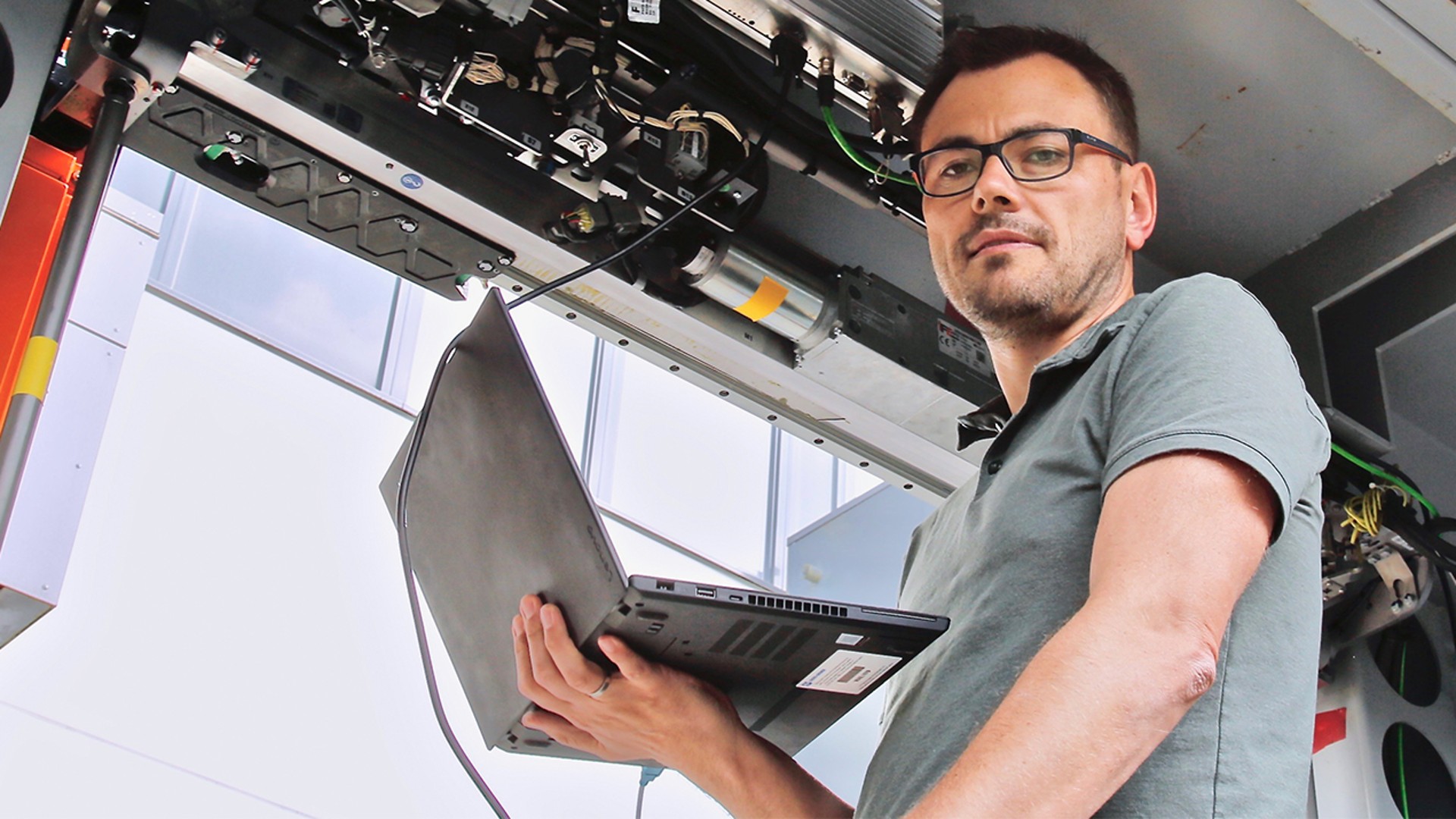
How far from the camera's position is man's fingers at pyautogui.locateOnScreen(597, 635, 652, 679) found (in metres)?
1.09

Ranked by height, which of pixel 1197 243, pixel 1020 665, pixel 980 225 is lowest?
pixel 1020 665

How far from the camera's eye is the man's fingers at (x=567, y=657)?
3.69ft

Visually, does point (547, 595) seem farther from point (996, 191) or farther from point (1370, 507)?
point (1370, 507)

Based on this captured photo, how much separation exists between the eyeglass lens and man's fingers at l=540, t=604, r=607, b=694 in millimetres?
671

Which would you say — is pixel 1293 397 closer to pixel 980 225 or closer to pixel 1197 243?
pixel 980 225

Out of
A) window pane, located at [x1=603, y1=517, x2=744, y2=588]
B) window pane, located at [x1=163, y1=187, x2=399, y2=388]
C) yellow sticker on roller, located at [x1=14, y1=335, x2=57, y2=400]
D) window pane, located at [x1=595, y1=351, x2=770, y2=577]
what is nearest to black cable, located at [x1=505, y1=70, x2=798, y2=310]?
yellow sticker on roller, located at [x1=14, y1=335, x2=57, y2=400]

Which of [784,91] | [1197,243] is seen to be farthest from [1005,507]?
[1197,243]

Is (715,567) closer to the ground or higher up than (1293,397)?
higher up

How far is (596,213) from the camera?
197 cm

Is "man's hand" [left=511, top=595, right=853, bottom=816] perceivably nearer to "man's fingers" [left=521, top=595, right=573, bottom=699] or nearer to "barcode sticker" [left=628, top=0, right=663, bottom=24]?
"man's fingers" [left=521, top=595, right=573, bottom=699]

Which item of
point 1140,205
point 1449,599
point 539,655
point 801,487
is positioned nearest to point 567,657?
point 539,655

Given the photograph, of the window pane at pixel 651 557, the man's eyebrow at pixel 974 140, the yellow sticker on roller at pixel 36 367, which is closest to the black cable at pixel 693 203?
the man's eyebrow at pixel 974 140

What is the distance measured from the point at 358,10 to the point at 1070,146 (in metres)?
0.91

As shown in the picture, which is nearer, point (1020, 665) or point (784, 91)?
point (1020, 665)
